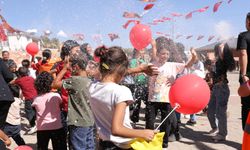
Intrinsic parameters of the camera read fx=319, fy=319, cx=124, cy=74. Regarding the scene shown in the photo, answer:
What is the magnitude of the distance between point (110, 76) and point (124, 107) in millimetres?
332

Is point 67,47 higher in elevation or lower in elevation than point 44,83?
higher

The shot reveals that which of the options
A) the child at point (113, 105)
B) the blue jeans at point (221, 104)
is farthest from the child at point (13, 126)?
the blue jeans at point (221, 104)

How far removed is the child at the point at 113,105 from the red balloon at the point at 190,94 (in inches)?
27.0

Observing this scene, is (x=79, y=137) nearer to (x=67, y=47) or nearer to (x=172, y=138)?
(x=67, y=47)

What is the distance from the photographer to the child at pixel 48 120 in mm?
4324

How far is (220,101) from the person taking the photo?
5.74m

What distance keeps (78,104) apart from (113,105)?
5.74 feet

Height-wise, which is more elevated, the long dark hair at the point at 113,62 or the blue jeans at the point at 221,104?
the long dark hair at the point at 113,62

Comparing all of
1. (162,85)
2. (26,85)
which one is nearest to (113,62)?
(162,85)

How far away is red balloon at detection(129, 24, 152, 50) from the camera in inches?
232

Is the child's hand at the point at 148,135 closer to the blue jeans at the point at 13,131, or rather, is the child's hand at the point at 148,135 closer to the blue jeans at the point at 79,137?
the blue jeans at the point at 79,137

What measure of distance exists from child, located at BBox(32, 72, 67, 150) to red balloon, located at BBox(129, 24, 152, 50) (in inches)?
81.4

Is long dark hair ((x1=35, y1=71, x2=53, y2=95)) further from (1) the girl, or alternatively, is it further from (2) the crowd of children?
(1) the girl

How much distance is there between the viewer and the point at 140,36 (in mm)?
5910
